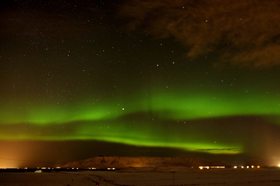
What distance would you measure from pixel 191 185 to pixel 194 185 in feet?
1.29

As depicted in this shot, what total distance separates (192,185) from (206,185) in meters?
1.57

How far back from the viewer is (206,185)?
47625 mm

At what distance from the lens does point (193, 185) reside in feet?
157

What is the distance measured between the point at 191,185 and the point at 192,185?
0.12 metres

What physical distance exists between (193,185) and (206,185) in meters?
1.45

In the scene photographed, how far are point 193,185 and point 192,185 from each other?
157mm

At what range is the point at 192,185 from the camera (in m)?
47.7

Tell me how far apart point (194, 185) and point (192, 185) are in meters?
0.27

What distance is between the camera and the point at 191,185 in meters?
47.7

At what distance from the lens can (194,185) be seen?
47.8m

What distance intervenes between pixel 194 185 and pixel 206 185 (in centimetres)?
134

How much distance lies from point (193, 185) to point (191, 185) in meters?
0.27

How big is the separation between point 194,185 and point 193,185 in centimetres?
12
